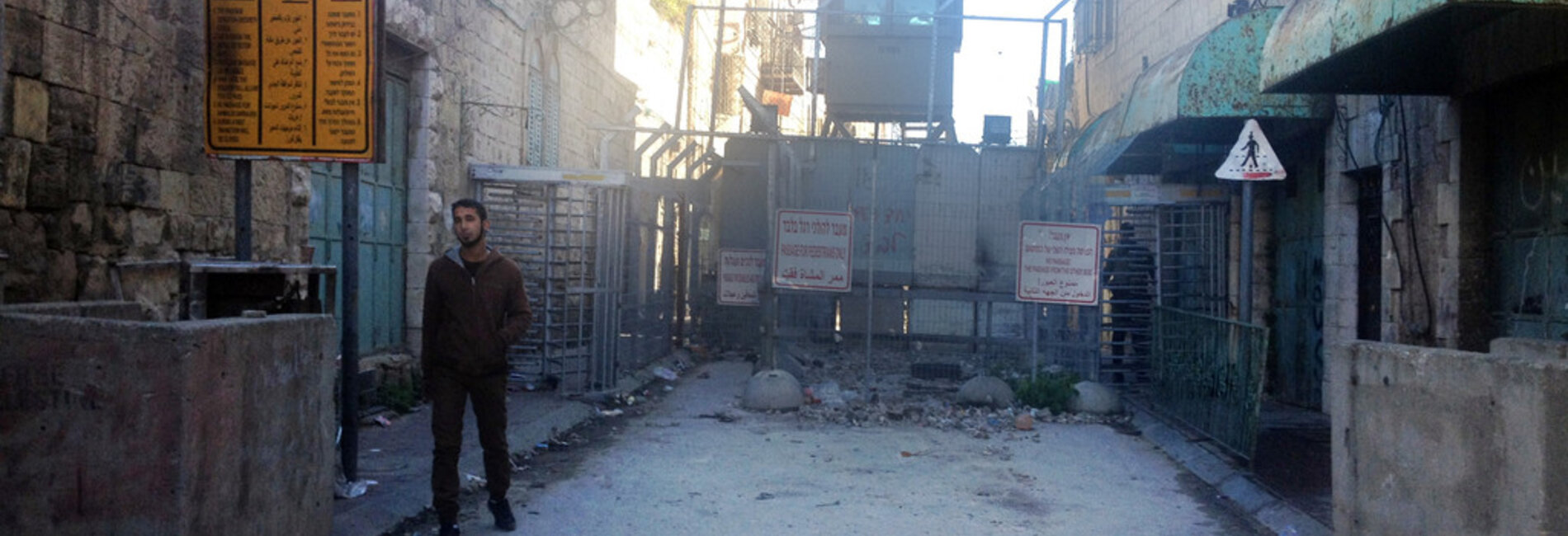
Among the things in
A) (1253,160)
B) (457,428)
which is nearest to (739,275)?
(1253,160)

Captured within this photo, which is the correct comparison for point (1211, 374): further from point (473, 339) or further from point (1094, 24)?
point (1094, 24)

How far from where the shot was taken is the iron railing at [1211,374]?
8.39 meters

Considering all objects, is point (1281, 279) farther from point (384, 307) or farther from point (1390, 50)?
point (384, 307)

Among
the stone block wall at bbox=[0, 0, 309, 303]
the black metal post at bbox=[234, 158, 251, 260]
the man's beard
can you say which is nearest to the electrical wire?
the man's beard

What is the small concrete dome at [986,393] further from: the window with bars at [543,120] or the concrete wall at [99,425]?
the concrete wall at [99,425]

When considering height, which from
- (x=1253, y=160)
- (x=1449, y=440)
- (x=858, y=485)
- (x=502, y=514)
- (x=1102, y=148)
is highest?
(x=1102, y=148)

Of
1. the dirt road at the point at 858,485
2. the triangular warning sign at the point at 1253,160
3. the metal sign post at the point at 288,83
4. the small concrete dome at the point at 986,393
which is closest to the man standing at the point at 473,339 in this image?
the dirt road at the point at 858,485

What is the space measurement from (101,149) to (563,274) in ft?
23.6

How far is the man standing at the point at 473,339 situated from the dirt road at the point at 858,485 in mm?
510

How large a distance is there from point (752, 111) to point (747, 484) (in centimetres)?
992

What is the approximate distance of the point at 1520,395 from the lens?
13.8ft

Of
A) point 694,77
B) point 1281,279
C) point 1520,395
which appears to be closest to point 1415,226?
point 1281,279

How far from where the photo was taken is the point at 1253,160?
9219 mm

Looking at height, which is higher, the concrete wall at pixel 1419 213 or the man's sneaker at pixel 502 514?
the concrete wall at pixel 1419 213
